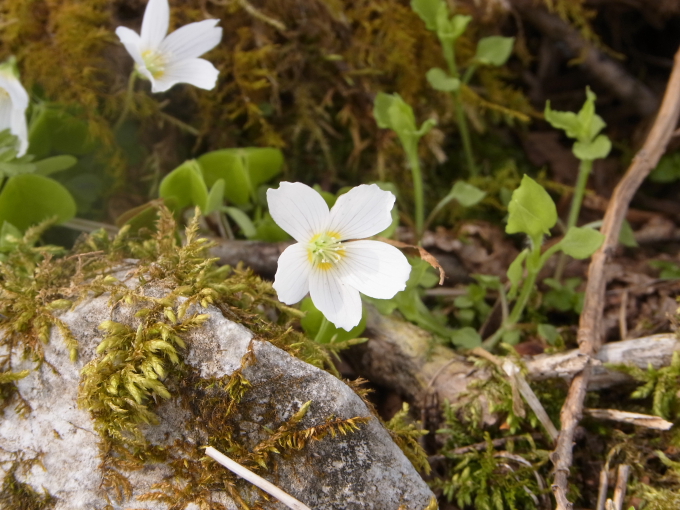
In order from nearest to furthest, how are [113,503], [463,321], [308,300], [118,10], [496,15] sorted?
1. [113,503]
2. [308,300]
3. [463,321]
4. [118,10]
5. [496,15]

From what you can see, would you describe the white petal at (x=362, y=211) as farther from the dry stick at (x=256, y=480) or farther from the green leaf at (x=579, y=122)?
the green leaf at (x=579, y=122)

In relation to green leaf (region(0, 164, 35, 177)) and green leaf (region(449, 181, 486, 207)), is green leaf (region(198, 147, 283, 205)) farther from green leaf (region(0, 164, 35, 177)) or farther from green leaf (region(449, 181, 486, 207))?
green leaf (region(449, 181, 486, 207))

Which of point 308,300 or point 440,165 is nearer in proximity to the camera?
point 308,300

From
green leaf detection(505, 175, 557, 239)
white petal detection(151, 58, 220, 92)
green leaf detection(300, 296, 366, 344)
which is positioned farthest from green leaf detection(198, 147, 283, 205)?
green leaf detection(505, 175, 557, 239)

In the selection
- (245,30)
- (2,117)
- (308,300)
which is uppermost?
(245,30)

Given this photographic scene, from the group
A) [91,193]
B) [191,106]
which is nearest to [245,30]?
[191,106]

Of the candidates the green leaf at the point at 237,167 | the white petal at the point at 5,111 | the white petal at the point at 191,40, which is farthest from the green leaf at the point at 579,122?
the white petal at the point at 5,111

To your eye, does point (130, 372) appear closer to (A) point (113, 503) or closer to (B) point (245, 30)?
(A) point (113, 503)
